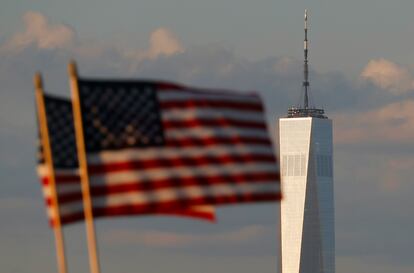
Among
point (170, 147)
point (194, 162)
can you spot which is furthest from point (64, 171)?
Answer: point (194, 162)

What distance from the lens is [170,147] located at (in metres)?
59.8

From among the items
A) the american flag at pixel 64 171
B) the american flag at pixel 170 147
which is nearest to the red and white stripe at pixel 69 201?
the american flag at pixel 64 171

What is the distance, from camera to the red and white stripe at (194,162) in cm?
5912

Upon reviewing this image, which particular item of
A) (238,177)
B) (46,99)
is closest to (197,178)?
(238,177)

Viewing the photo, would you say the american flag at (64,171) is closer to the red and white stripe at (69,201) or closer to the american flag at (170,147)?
the red and white stripe at (69,201)

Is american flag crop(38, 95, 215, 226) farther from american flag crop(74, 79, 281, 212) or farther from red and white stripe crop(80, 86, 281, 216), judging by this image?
american flag crop(74, 79, 281, 212)

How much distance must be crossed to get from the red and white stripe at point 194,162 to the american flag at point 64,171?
13.3 inches

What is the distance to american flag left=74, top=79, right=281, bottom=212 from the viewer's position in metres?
59.2

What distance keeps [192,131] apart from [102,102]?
2.99 m

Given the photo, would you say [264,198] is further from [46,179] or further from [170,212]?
[46,179]

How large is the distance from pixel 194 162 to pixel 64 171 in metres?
4.49

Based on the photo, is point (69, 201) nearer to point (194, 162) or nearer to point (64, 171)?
point (64, 171)

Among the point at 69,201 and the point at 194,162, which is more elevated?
the point at 194,162

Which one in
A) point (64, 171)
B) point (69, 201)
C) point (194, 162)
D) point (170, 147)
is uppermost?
point (170, 147)
